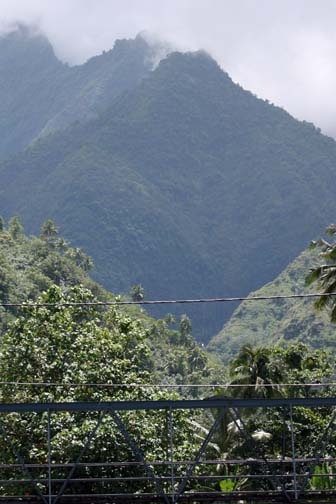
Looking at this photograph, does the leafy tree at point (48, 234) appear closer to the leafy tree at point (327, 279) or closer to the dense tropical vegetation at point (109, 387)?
the dense tropical vegetation at point (109, 387)

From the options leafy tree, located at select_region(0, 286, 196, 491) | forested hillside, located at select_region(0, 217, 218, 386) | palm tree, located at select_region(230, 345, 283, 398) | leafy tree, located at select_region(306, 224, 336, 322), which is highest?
forested hillside, located at select_region(0, 217, 218, 386)

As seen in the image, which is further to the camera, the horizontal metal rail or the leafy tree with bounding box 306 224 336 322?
the leafy tree with bounding box 306 224 336 322

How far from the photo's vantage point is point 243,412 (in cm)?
4569

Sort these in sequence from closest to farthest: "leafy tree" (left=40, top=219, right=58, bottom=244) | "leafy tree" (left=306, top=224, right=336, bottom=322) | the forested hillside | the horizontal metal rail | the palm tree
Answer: the horizontal metal rail < "leafy tree" (left=306, top=224, right=336, bottom=322) < the palm tree < the forested hillside < "leafy tree" (left=40, top=219, right=58, bottom=244)

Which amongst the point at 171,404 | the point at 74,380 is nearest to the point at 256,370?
the point at 74,380

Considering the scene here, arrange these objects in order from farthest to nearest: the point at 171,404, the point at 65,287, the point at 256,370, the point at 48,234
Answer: the point at 48,234, the point at 65,287, the point at 256,370, the point at 171,404

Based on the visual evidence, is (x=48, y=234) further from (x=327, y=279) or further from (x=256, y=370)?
(x=327, y=279)

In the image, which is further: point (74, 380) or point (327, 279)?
point (327, 279)

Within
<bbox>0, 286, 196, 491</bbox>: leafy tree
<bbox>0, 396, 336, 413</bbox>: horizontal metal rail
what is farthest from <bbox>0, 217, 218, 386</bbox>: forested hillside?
<bbox>0, 396, 336, 413</bbox>: horizontal metal rail

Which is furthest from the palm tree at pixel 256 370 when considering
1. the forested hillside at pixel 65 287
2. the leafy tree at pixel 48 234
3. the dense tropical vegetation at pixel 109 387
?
the leafy tree at pixel 48 234

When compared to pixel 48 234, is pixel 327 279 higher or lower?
lower

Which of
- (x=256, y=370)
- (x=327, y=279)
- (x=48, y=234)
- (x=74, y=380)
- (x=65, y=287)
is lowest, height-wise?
(x=74, y=380)

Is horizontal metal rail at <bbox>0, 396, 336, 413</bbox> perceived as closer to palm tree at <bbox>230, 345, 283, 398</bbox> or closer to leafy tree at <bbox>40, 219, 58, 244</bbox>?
palm tree at <bbox>230, 345, 283, 398</bbox>

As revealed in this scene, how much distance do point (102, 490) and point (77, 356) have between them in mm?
5639
